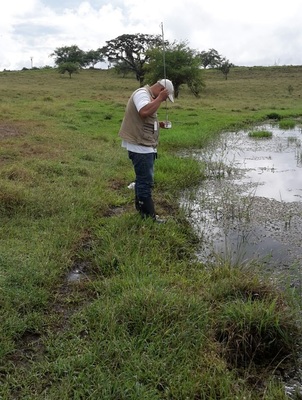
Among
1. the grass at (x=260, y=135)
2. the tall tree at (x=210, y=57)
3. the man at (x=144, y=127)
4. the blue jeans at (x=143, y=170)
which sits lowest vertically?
the grass at (x=260, y=135)

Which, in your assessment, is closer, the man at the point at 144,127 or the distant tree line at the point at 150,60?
the man at the point at 144,127

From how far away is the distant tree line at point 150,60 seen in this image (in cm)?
4062

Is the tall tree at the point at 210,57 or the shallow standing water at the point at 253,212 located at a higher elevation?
the tall tree at the point at 210,57

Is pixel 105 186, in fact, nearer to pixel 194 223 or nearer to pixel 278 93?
pixel 194 223

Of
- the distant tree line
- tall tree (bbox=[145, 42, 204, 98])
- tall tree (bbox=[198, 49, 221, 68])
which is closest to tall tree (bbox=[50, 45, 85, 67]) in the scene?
the distant tree line

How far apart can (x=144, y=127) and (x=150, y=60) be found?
1656 inches

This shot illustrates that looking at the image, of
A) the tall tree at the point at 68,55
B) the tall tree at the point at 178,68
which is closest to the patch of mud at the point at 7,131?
the tall tree at the point at 178,68

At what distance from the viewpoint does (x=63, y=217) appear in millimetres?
5910

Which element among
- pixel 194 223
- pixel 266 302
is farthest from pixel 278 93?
pixel 266 302

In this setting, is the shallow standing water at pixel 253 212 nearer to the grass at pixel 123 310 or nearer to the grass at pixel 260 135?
the grass at pixel 123 310

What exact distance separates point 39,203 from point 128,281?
9.49ft

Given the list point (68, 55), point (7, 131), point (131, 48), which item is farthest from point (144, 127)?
point (68, 55)

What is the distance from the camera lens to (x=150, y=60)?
44969 mm

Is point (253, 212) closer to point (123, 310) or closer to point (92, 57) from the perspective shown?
point (123, 310)
